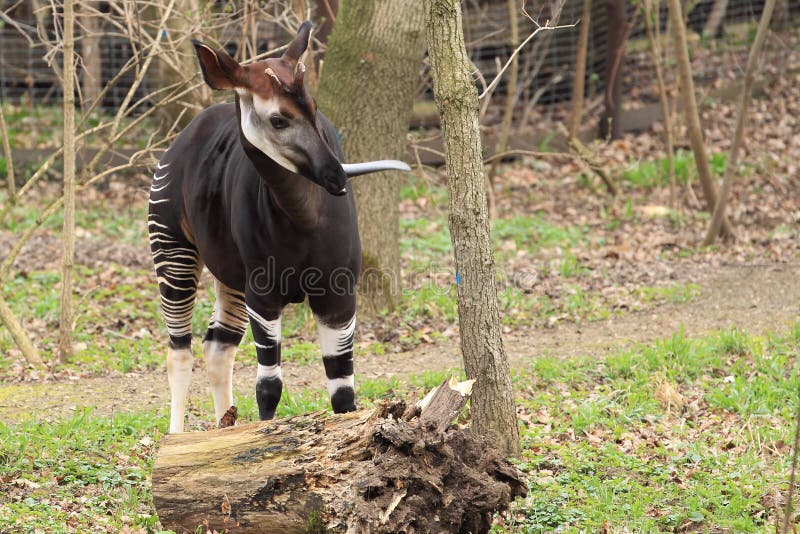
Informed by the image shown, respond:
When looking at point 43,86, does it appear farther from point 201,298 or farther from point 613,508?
point 613,508

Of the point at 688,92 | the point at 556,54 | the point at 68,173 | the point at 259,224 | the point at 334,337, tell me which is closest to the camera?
the point at 259,224

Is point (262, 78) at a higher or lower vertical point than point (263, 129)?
higher


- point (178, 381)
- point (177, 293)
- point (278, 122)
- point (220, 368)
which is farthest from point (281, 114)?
point (178, 381)

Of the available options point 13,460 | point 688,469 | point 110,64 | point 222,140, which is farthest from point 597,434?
point 110,64

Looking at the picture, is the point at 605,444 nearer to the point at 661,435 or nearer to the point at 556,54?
the point at 661,435

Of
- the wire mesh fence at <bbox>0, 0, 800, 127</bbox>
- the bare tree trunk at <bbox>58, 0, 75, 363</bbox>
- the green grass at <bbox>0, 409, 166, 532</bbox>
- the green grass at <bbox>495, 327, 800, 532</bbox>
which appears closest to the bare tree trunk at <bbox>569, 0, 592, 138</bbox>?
the wire mesh fence at <bbox>0, 0, 800, 127</bbox>

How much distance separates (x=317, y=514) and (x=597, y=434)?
6.63 ft

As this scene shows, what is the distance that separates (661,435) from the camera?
4.86 metres

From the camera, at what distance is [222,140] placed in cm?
440

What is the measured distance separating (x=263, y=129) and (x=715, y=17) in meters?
10.9

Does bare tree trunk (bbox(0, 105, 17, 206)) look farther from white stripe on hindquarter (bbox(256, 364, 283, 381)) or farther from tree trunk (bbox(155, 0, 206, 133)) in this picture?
white stripe on hindquarter (bbox(256, 364, 283, 381))

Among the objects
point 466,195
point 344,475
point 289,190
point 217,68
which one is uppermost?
point 217,68

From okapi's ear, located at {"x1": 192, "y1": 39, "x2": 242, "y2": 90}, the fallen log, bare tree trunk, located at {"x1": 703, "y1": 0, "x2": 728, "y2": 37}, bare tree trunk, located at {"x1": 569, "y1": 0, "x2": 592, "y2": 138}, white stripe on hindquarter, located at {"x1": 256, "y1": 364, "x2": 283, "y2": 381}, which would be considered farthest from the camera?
bare tree trunk, located at {"x1": 703, "y1": 0, "x2": 728, "y2": 37}

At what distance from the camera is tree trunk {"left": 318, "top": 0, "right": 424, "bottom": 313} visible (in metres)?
6.77
